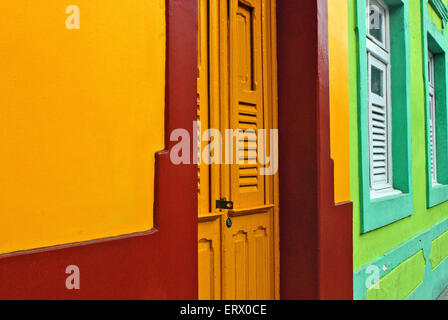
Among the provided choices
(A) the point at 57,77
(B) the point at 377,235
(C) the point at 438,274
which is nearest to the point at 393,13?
(B) the point at 377,235

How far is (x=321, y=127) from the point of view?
8.61 ft

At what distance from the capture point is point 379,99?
13.4 feet

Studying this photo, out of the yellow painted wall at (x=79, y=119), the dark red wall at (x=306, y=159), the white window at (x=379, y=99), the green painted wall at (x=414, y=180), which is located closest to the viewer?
the yellow painted wall at (x=79, y=119)

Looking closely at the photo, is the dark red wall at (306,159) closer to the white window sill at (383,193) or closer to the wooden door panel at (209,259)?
the wooden door panel at (209,259)

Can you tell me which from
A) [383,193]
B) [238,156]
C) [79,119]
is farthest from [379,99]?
[79,119]

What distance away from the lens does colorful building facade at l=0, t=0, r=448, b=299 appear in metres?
1.29

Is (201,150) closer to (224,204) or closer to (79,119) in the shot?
(224,204)

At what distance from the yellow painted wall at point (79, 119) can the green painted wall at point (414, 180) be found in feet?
6.20

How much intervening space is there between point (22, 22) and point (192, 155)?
75 centimetres

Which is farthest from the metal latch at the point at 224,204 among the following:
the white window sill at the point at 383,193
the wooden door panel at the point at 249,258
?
the white window sill at the point at 383,193

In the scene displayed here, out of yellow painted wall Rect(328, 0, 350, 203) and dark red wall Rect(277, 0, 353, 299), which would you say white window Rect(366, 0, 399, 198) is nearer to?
yellow painted wall Rect(328, 0, 350, 203)

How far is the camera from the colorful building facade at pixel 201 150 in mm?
1294

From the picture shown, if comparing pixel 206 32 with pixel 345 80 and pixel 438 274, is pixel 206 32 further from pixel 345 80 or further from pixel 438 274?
pixel 438 274
